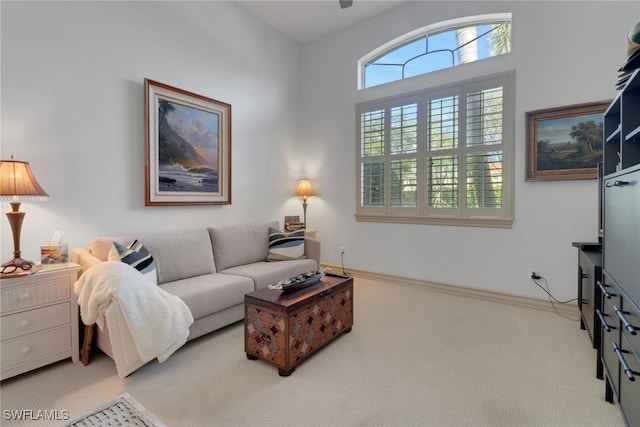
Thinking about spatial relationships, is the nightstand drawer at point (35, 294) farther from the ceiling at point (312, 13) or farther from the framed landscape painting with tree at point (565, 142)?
the framed landscape painting with tree at point (565, 142)

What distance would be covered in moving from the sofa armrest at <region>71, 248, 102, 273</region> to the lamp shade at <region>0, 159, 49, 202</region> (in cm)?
51

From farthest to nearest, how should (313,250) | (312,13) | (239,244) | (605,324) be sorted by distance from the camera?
A: (312,13) → (313,250) → (239,244) → (605,324)

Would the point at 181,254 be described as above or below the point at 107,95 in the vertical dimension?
below

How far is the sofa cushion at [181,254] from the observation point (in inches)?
108

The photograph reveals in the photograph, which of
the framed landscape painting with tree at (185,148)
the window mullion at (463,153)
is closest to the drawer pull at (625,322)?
the window mullion at (463,153)

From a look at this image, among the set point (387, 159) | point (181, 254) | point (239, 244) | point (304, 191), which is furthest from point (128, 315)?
point (387, 159)

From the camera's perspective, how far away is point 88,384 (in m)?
1.93

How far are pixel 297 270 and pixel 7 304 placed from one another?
2235mm

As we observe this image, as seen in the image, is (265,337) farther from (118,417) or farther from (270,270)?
(270,270)

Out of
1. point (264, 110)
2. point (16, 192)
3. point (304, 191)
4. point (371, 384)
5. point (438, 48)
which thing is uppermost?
point (438, 48)

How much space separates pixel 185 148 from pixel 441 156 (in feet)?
9.56

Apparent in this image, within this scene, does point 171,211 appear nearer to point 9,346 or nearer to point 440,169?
point 9,346

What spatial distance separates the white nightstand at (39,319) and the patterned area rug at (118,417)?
0.84 metres

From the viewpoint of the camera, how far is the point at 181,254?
289cm
